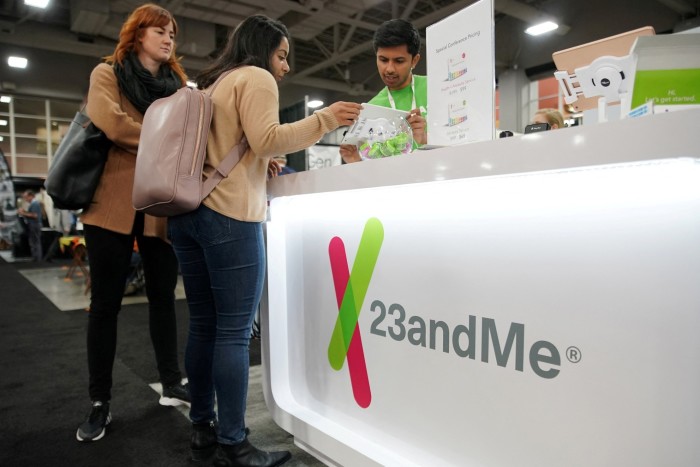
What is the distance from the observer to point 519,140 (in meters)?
0.92

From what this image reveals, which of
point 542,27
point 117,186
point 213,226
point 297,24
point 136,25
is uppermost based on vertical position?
point 297,24

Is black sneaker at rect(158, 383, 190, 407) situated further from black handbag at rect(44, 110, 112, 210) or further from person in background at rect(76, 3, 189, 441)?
black handbag at rect(44, 110, 112, 210)

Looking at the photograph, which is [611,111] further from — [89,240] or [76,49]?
[76,49]

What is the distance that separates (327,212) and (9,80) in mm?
12778

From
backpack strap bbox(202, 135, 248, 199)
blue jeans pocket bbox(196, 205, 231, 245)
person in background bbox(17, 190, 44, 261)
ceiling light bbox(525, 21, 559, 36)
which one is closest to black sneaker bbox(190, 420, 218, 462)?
blue jeans pocket bbox(196, 205, 231, 245)

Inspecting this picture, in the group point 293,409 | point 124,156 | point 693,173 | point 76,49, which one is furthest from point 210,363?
point 76,49

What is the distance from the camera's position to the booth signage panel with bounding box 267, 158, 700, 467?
85 centimetres

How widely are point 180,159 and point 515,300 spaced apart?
89cm

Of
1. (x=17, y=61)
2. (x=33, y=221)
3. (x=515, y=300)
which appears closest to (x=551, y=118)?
(x=515, y=300)

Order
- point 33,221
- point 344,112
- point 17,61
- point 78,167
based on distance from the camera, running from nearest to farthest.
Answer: point 344,112, point 78,167, point 33,221, point 17,61

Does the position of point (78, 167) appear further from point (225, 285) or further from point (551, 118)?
point (551, 118)

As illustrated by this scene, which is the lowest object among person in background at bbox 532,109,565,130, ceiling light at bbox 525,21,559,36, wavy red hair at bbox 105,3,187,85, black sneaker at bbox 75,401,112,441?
black sneaker at bbox 75,401,112,441

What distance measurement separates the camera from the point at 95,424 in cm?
175

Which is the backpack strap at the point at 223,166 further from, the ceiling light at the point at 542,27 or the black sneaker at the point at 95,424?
the ceiling light at the point at 542,27
